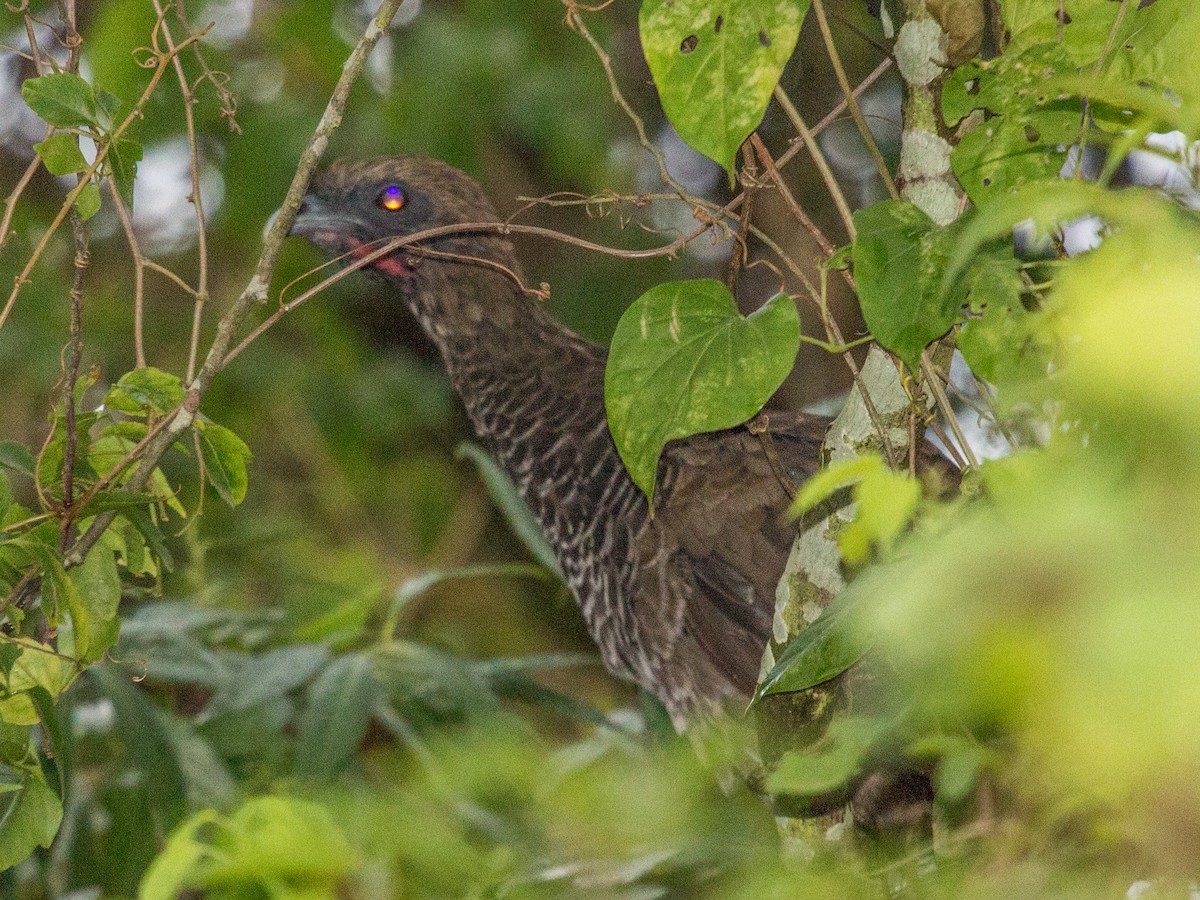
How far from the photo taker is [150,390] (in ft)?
5.55

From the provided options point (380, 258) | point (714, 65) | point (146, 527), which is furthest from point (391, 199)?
point (714, 65)

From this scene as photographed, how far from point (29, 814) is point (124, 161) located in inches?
31.3

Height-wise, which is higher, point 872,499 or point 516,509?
point 872,499

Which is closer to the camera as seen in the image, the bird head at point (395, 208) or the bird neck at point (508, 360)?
the bird neck at point (508, 360)

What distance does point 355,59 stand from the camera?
1603 mm

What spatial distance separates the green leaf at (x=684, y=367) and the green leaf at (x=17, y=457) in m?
0.79

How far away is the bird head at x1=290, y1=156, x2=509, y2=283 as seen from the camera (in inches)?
122

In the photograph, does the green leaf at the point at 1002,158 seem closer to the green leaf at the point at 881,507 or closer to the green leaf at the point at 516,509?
the green leaf at the point at 881,507

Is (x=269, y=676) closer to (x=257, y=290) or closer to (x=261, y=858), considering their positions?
(x=257, y=290)

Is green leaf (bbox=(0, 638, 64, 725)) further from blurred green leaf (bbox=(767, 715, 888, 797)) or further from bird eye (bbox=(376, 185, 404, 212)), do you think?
bird eye (bbox=(376, 185, 404, 212))

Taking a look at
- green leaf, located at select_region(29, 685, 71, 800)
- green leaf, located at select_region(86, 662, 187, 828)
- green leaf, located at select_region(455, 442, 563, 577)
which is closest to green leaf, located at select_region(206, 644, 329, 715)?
green leaf, located at select_region(86, 662, 187, 828)

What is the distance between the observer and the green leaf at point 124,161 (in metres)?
1.63

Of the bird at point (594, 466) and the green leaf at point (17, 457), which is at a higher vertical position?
the green leaf at point (17, 457)

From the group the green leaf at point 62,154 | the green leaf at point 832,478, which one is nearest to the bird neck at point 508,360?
the green leaf at point 62,154
